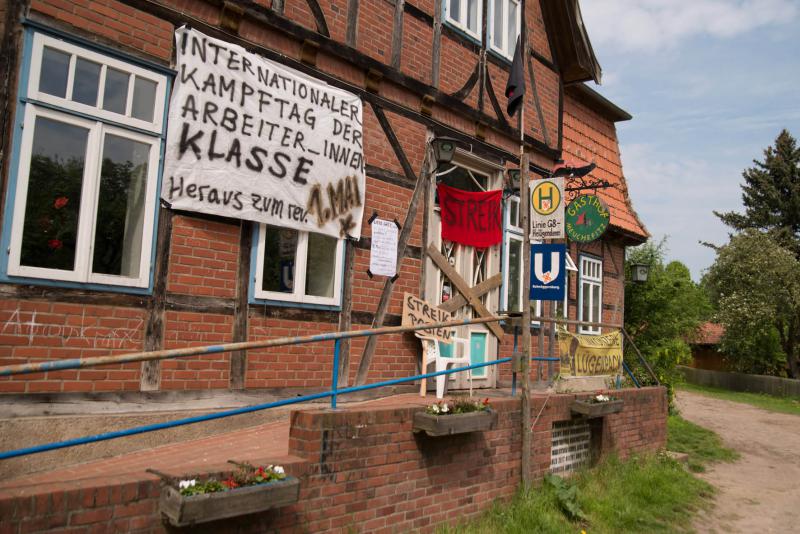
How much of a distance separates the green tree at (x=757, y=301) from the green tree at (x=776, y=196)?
507cm

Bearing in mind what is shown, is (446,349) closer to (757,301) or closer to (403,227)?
(403,227)

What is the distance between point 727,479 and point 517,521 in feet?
17.2

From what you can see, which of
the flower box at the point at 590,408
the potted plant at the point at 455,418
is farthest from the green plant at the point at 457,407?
the flower box at the point at 590,408

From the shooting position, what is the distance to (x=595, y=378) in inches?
348

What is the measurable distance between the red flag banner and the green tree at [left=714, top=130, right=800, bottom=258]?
91.6 ft

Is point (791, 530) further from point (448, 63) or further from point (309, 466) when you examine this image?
point (448, 63)

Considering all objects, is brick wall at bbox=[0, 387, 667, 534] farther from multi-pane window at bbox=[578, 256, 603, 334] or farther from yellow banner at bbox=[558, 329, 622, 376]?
multi-pane window at bbox=[578, 256, 603, 334]

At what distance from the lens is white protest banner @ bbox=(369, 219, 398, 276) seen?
7438 millimetres

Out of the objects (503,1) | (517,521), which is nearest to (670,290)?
(503,1)

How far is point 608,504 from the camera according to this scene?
6844 mm

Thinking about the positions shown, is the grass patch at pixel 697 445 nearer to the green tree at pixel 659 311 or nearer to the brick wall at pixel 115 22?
the green tree at pixel 659 311

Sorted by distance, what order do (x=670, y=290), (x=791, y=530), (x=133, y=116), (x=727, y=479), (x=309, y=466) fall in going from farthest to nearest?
(x=670, y=290), (x=727, y=479), (x=791, y=530), (x=133, y=116), (x=309, y=466)

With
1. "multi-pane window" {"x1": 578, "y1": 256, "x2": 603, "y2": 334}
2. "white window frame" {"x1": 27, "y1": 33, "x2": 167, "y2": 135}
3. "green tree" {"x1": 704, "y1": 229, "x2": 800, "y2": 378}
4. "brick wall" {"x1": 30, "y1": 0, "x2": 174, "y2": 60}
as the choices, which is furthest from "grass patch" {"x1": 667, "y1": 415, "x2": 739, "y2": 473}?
"green tree" {"x1": 704, "y1": 229, "x2": 800, "y2": 378}

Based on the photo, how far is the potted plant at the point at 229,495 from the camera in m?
3.43
